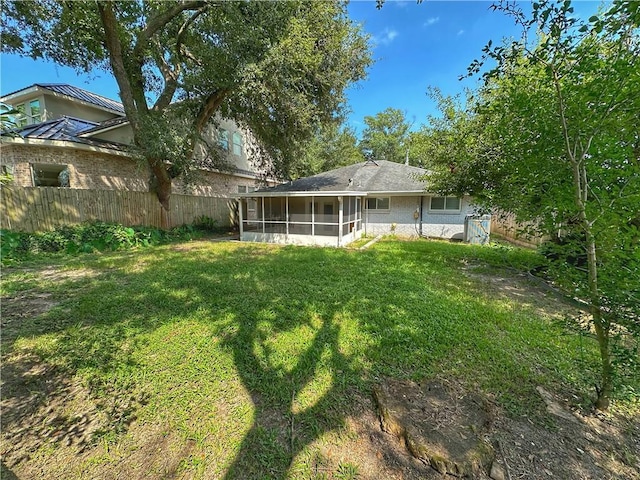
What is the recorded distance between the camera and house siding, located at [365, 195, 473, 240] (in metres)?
12.7

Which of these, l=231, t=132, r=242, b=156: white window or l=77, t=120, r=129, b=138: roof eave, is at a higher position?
l=231, t=132, r=242, b=156: white window

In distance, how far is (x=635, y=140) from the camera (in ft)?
7.53

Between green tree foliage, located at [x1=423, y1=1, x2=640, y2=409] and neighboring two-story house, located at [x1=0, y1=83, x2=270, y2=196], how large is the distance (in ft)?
35.2

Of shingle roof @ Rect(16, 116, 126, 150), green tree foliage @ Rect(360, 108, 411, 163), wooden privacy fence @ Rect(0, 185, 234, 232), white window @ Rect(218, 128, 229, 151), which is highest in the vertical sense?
green tree foliage @ Rect(360, 108, 411, 163)

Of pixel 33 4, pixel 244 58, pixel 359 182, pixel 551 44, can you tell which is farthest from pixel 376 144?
pixel 551 44

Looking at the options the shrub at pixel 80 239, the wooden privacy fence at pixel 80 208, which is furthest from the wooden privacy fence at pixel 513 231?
the wooden privacy fence at pixel 80 208

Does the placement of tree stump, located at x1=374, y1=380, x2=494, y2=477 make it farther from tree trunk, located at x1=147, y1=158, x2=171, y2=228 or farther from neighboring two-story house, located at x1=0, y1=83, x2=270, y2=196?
tree trunk, located at x1=147, y1=158, x2=171, y2=228

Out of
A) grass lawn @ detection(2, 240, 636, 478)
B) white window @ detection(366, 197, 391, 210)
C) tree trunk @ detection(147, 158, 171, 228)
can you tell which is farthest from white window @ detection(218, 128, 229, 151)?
grass lawn @ detection(2, 240, 636, 478)

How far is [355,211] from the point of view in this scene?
43.1 feet

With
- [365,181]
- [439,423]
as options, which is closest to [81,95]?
[365,181]

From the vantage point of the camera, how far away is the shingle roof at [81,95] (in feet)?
39.8

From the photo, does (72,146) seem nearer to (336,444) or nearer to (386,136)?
(336,444)

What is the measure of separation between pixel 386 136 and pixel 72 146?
30.9 m

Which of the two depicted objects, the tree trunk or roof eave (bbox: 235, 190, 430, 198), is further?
roof eave (bbox: 235, 190, 430, 198)
